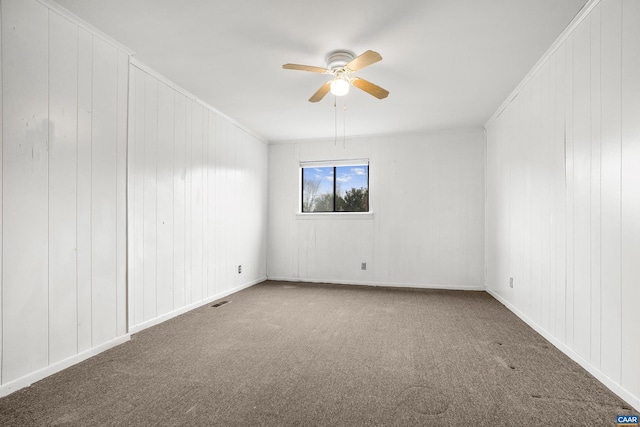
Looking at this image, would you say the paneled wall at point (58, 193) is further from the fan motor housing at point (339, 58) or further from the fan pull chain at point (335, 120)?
the fan pull chain at point (335, 120)

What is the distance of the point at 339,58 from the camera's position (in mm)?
2789

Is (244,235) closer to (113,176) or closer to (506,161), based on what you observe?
(113,176)

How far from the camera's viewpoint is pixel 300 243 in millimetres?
5742

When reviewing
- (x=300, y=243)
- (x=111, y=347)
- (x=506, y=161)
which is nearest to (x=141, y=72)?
(x=111, y=347)

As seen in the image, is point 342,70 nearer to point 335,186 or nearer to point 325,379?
point 325,379

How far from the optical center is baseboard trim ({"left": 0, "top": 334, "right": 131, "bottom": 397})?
193cm

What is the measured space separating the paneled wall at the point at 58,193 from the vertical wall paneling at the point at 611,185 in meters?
3.47

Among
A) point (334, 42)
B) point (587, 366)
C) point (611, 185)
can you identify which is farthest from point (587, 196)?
point (334, 42)

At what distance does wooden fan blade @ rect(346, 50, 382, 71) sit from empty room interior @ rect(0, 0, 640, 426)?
43mm

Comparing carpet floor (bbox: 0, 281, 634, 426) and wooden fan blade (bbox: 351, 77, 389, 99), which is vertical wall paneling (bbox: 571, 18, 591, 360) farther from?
wooden fan blade (bbox: 351, 77, 389, 99)

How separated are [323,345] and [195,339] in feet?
3.63

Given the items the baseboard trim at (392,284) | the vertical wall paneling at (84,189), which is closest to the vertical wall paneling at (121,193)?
the vertical wall paneling at (84,189)

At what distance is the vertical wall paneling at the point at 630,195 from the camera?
5.78 feet

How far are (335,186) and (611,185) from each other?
409cm
